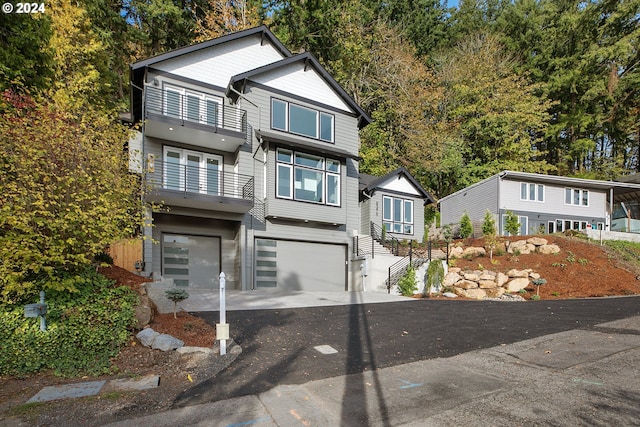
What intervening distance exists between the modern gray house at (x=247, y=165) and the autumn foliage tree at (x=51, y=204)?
678cm

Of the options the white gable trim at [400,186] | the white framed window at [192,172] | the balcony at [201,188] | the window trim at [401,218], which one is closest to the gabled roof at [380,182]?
the white gable trim at [400,186]

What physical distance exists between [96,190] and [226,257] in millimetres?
9748

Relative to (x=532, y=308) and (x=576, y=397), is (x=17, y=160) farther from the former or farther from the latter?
(x=532, y=308)

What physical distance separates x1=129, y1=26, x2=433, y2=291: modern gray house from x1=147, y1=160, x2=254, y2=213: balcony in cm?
4

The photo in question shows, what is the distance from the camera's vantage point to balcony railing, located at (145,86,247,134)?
543 inches

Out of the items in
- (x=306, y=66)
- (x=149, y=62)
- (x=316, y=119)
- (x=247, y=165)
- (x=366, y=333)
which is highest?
(x=306, y=66)

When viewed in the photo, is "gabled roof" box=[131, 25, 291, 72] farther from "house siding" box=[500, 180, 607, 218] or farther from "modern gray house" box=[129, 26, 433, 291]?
"house siding" box=[500, 180, 607, 218]

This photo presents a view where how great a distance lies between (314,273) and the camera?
16.6 m

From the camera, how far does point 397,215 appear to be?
21562mm

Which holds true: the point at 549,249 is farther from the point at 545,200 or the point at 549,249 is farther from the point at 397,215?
the point at 545,200

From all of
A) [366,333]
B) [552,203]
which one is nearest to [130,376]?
[366,333]

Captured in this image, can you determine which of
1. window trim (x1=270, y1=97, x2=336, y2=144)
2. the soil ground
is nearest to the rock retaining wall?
window trim (x1=270, y1=97, x2=336, y2=144)

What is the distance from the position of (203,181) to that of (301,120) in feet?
17.1

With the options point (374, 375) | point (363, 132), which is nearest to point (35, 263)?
point (374, 375)
